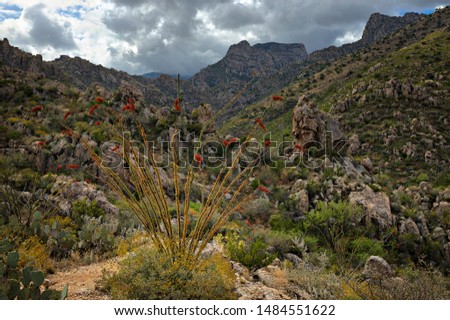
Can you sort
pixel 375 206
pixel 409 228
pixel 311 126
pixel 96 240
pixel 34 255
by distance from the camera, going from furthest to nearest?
pixel 311 126
pixel 375 206
pixel 409 228
pixel 96 240
pixel 34 255

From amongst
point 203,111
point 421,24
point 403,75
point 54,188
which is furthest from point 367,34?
point 54,188

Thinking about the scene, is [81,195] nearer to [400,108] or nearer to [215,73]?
[400,108]

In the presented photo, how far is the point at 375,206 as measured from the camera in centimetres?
1348

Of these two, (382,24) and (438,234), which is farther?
(382,24)

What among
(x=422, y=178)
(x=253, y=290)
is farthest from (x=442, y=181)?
(x=253, y=290)

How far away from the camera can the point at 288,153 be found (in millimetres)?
20781

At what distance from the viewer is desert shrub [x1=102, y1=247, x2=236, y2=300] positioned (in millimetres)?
3818

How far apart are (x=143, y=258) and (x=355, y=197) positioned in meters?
12.0

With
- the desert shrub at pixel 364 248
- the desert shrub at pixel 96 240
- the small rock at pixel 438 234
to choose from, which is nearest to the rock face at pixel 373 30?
the small rock at pixel 438 234

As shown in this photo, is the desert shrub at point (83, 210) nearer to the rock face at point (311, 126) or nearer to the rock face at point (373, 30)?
the rock face at point (311, 126)

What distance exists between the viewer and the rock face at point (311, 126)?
1984 centimetres

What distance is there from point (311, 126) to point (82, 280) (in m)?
17.2

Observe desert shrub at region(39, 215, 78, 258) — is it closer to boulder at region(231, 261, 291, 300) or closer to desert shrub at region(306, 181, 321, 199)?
boulder at region(231, 261, 291, 300)

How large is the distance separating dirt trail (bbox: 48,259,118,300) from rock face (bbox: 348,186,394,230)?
36.0 feet
